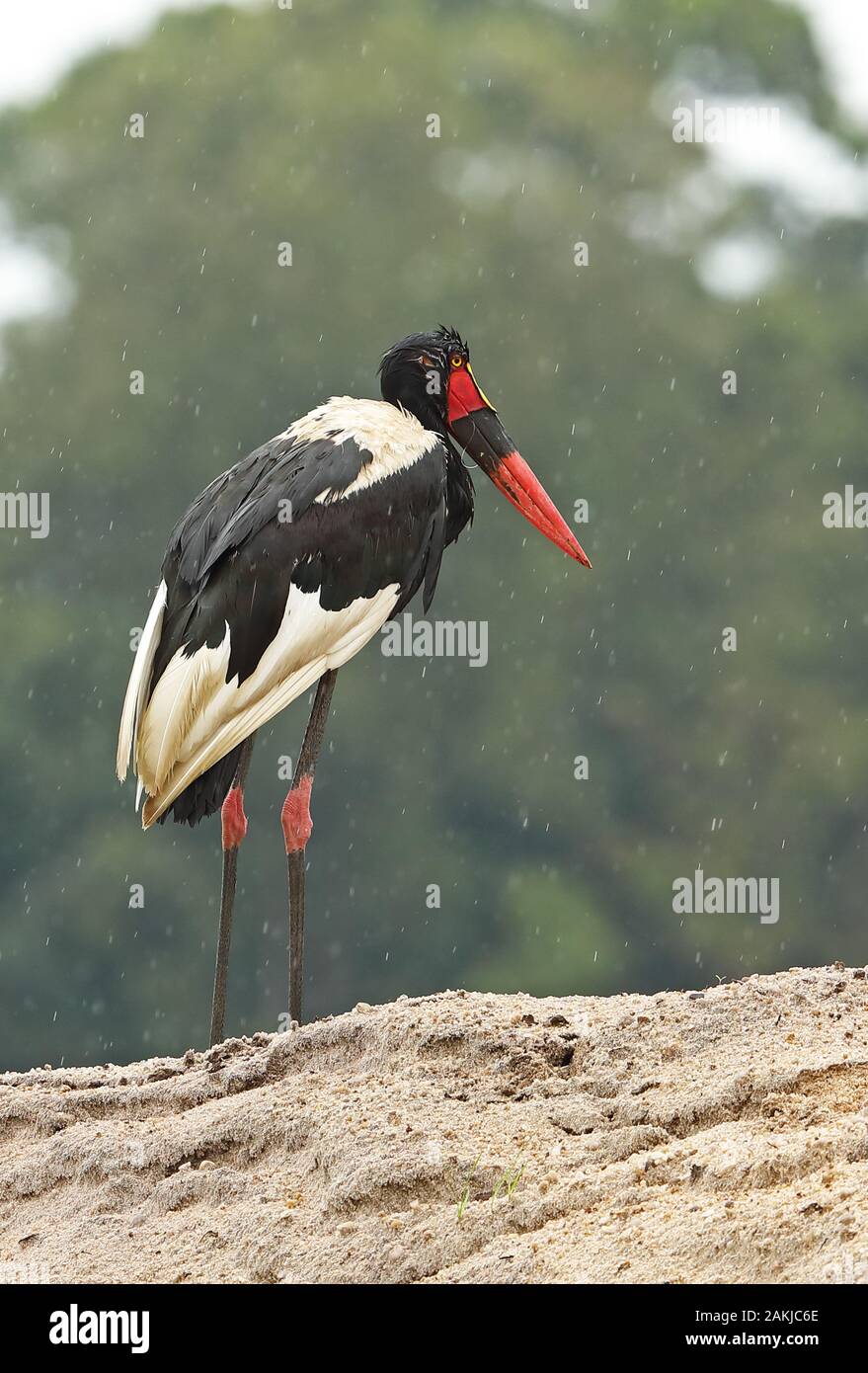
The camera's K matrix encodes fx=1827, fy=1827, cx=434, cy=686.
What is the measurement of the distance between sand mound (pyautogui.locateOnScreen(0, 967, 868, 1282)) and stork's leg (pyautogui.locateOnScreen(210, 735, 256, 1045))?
20 centimetres

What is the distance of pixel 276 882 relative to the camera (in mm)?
22609

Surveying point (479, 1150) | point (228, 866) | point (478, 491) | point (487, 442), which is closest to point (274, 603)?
point (228, 866)

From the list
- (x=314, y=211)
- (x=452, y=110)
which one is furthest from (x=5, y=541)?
(x=452, y=110)

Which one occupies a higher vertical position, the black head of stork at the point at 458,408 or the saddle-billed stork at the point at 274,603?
the black head of stork at the point at 458,408

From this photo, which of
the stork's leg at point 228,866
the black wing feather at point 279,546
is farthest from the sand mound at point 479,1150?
the black wing feather at point 279,546

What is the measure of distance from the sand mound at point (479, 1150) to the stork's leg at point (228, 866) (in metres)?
0.20

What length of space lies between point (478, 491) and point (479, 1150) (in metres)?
21.7

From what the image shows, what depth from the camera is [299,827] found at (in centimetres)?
670

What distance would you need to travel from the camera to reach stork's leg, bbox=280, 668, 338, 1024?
652cm

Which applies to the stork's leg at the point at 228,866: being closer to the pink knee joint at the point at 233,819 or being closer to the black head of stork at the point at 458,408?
the pink knee joint at the point at 233,819

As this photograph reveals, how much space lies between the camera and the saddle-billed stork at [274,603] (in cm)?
651

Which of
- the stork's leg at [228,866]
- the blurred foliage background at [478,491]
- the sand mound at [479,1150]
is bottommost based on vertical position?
the sand mound at [479,1150]

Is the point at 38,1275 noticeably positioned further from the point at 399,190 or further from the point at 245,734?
the point at 399,190

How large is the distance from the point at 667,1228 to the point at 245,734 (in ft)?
9.56
